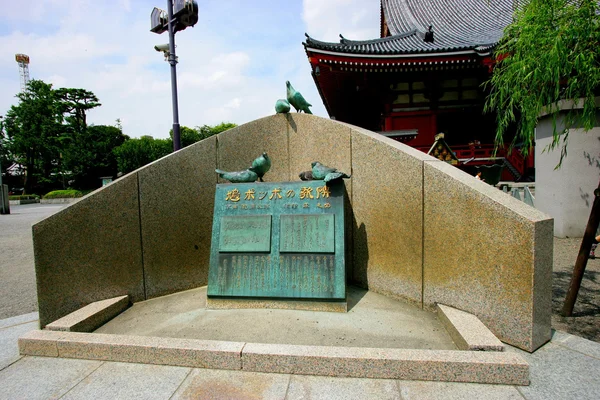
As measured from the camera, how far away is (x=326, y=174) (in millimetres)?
4145

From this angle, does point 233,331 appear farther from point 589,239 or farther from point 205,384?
point 589,239

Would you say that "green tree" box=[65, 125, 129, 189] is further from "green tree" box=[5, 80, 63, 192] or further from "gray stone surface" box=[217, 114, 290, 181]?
"gray stone surface" box=[217, 114, 290, 181]

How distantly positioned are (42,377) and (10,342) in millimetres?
1095

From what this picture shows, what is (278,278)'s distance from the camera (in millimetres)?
3971

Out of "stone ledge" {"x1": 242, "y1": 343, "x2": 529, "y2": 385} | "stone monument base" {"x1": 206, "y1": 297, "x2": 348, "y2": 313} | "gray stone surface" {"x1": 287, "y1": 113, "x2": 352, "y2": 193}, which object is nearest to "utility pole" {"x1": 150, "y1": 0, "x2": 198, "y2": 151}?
"gray stone surface" {"x1": 287, "y1": 113, "x2": 352, "y2": 193}

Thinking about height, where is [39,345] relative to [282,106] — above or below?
below

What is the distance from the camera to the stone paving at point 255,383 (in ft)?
8.11

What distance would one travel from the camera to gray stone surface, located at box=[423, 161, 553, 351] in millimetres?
2906

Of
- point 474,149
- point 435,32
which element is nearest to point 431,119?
point 474,149

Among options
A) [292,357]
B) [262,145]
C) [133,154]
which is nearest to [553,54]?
[292,357]

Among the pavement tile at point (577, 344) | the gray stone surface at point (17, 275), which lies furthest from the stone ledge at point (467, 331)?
the gray stone surface at point (17, 275)

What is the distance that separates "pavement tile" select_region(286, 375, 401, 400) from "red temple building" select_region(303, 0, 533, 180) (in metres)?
7.94

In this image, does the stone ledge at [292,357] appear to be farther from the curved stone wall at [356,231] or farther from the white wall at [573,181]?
the white wall at [573,181]

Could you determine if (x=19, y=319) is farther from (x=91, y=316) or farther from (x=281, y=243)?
(x=281, y=243)
